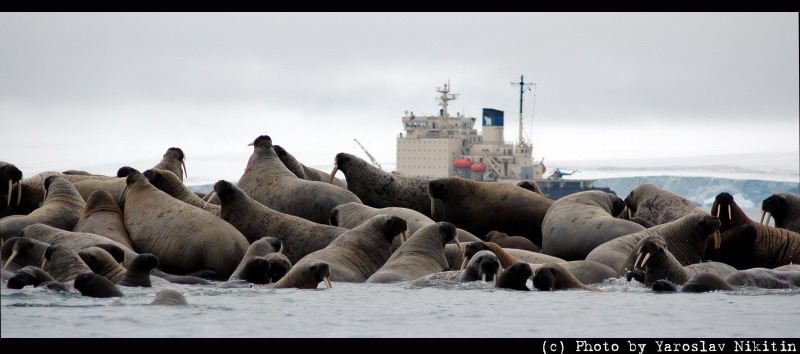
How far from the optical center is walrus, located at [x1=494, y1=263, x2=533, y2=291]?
13250 millimetres

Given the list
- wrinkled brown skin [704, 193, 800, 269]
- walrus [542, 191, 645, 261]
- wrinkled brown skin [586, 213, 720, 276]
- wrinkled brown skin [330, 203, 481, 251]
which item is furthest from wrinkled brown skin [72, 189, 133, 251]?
wrinkled brown skin [704, 193, 800, 269]

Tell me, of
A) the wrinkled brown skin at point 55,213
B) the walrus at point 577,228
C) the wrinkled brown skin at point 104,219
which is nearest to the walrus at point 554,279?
the walrus at point 577,228

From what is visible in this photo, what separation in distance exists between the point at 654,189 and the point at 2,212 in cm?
913

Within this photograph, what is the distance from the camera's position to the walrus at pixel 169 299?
11.6 meters

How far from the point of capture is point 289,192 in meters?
17.9

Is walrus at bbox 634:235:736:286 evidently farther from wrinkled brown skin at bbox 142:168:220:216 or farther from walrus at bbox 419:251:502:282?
wrinkled brown skin at bbox 142:168:220:216

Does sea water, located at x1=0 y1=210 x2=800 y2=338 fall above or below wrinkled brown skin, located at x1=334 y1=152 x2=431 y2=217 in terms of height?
below

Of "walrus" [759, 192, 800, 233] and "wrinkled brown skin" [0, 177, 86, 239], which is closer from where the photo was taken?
"wrinkled brown skin" [0, 177, 86, 239]

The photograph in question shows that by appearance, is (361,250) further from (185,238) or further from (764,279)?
(764,279)

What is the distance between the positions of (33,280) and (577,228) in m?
7.16

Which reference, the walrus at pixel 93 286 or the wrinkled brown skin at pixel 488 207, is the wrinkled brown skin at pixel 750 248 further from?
the walrus at pixel 93 286

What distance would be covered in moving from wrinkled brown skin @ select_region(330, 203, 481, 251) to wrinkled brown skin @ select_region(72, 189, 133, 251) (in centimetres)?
278

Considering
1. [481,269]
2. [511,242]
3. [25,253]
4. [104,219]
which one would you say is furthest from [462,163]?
[25,253]

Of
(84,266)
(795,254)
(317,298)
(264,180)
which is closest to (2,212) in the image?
(264,180)
